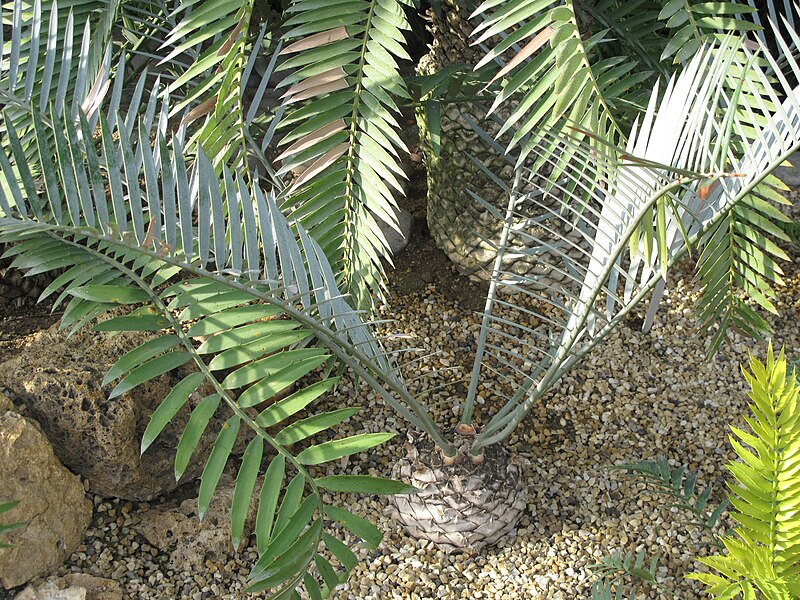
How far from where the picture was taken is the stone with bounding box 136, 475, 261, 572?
59.6 inches

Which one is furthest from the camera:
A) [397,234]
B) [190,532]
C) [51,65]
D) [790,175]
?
[790,175]

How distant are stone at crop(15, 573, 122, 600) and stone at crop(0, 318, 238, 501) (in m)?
0.16

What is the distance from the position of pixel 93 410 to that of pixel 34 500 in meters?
0.17

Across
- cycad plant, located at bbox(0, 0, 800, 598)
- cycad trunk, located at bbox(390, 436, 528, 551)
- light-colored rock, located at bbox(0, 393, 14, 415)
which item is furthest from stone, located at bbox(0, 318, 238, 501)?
cycad trunk, located at bbox(390, 436, 528, 551)

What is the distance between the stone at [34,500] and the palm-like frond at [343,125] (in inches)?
23.0

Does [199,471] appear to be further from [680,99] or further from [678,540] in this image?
[680,99]

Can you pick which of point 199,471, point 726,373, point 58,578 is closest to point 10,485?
point 58,578

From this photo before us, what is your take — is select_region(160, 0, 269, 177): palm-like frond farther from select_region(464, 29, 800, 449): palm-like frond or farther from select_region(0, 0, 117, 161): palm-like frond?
select_region(464, 29, 800, 449): palm-like frond

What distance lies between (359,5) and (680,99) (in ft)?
2.05

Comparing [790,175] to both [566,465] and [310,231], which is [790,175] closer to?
[566,465]

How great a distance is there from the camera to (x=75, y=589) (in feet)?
4.51

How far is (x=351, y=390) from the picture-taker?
1.83m

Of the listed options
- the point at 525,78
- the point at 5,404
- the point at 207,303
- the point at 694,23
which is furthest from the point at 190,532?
the point at 694,23

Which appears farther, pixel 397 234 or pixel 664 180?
pixel 397 234
